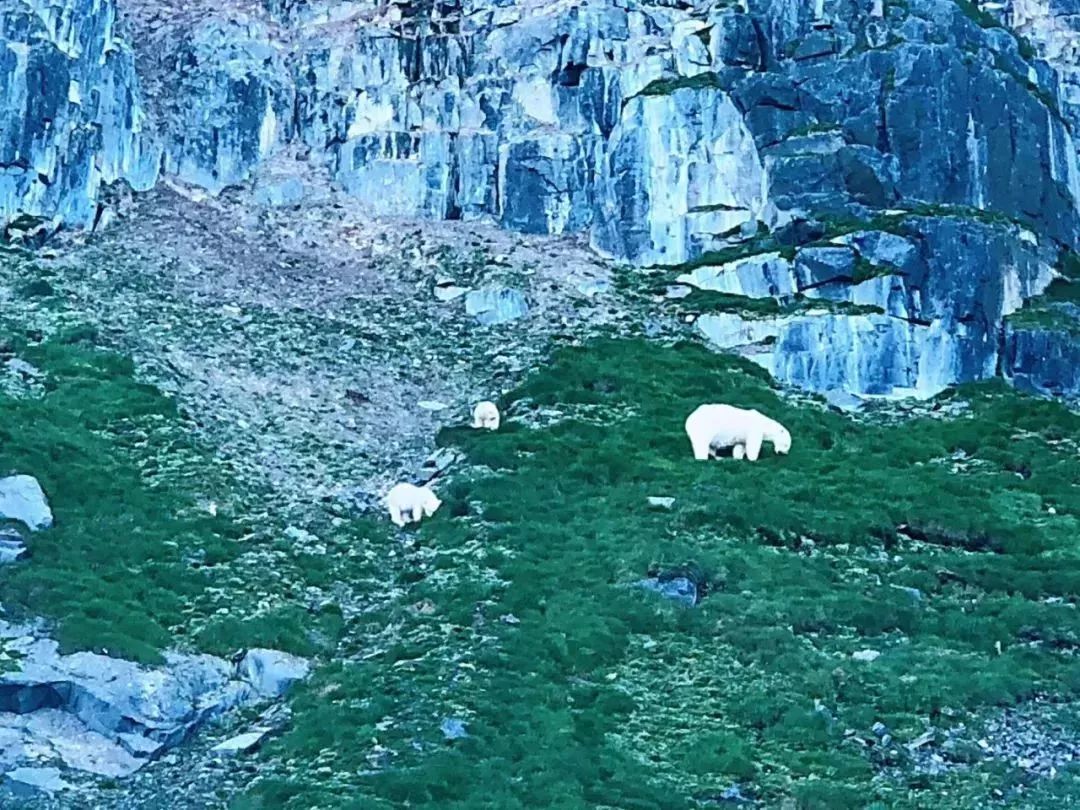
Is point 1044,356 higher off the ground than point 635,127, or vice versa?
point 635,127

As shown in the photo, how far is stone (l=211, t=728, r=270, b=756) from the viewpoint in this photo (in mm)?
27844

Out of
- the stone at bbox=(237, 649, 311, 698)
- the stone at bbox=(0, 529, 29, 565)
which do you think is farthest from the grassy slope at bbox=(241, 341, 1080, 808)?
the stone at bbox=(0, 529, 29, 565)

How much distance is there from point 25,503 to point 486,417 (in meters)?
17.3

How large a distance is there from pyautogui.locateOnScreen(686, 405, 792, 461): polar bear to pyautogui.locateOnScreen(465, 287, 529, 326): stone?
46.1 ft

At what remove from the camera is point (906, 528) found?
4169cm

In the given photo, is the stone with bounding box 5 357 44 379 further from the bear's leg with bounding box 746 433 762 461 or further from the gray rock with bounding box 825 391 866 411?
the gray rock with bounding box 825 391 866 411

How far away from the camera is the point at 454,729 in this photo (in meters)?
27.7

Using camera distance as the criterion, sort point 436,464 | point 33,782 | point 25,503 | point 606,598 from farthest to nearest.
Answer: point 436,464 → point 25,503 → point 606,598 → point 33,782

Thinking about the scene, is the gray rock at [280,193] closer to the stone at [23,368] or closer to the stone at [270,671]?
the stone at [23,368]

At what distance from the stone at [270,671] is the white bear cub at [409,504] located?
9680 mm

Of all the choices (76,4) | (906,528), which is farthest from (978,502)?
(76,4)

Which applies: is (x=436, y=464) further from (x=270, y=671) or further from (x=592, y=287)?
(x=592, y=287)

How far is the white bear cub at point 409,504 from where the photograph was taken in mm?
41031

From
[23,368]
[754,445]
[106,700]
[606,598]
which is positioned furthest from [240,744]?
[23,368]
